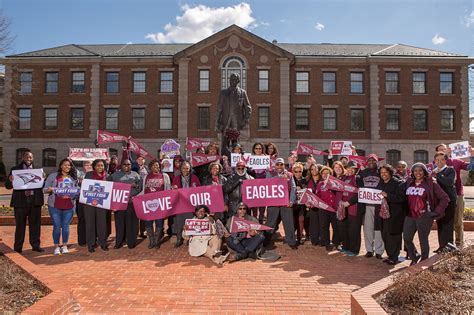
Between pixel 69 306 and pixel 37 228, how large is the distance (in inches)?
159

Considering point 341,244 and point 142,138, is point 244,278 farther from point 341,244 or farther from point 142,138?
point 142,138

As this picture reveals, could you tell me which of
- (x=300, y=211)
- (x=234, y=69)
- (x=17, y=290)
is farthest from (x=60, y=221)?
(x=234, y=69)

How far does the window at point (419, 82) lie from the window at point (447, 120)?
2585 mm

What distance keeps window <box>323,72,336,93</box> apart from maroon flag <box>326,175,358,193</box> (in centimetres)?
2511

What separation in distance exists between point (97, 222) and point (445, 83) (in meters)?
32.6

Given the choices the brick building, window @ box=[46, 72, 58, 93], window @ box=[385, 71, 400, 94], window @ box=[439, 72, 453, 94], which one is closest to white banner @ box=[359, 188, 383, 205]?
the brick building

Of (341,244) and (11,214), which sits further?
(11,214)

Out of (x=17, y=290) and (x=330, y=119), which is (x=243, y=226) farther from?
(x=330, y=119)

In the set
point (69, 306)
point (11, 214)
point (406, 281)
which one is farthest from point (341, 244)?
point (11, 214)

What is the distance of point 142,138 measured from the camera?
31.4 m

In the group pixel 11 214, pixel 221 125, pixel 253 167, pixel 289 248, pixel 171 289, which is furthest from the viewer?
pixel 11 214

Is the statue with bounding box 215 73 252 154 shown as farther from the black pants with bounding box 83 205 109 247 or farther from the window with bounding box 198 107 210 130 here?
the window with bounding box 198 107 210 130

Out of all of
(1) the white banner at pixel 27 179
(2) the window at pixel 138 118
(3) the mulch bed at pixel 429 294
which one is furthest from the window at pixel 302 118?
(3) the mulch bed at pixel 429 294

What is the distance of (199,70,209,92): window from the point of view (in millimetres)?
30969
